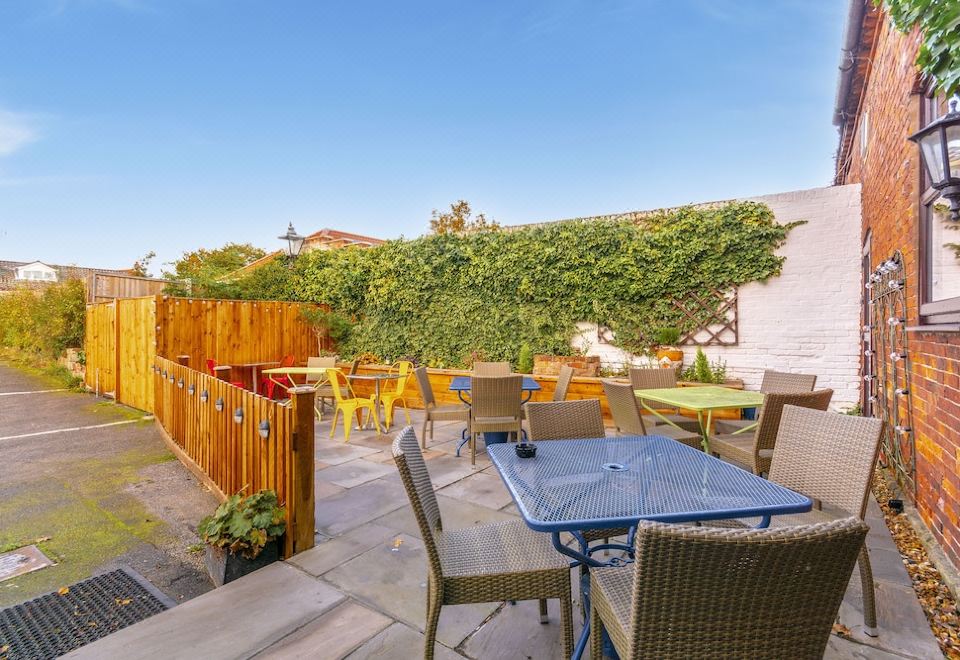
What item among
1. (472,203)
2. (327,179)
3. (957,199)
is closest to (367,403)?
(957,199)

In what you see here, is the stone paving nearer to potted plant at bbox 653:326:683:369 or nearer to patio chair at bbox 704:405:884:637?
patio chair at bbox 704:405:884:637

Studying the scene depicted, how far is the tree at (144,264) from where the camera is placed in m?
18.9

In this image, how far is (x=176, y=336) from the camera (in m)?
6.99

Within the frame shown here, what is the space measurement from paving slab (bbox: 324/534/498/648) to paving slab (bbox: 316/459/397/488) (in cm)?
122

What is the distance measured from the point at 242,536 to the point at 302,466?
0.42m

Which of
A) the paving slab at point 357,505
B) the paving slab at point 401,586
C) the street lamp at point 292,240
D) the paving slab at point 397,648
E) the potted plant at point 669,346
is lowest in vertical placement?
the paving slab at point 357,505

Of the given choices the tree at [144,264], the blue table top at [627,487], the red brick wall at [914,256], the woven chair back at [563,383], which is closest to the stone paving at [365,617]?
the red brick wall at [914,256]

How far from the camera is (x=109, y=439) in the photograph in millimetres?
5477

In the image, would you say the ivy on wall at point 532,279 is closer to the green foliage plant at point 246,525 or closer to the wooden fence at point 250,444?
the wooden fence at point 250,444

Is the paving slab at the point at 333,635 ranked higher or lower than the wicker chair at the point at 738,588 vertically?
lower

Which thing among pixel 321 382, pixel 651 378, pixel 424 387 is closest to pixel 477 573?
pixel 424 387

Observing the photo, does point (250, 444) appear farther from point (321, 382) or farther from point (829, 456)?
point (321, 382)

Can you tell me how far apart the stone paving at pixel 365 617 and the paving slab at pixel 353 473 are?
888 millimetres

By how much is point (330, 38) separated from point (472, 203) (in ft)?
28.6
